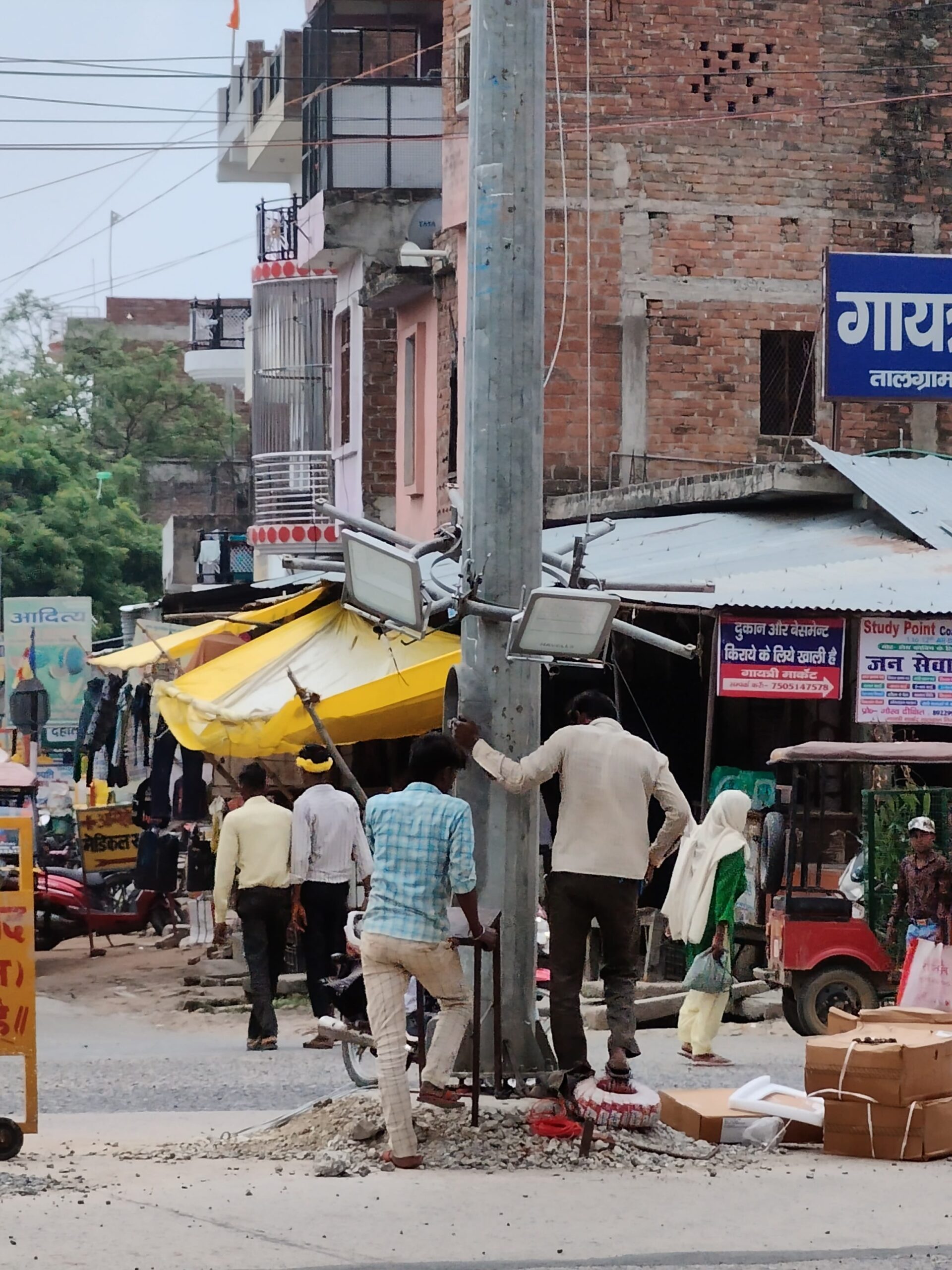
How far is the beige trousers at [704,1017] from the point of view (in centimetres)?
1284

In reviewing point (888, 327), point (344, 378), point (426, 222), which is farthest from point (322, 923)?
point (344, 378)

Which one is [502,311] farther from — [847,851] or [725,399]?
[725,399]

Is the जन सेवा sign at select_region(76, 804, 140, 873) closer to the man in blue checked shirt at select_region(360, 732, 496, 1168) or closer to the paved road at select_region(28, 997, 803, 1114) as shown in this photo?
the paved road at select_region(28, 997, 803, 1114)

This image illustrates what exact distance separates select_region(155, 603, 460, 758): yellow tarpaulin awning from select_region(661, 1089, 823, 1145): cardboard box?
21.5 feet

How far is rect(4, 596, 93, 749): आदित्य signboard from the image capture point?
36.3 meters

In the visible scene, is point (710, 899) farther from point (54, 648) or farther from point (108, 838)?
point (54, 648)

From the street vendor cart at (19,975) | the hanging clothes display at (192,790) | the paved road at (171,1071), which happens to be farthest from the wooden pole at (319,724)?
the street vendor cart at (19,975)

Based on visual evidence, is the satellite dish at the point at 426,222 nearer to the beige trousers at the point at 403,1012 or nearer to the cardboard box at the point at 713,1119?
the cardboard box at the point at 713,1119

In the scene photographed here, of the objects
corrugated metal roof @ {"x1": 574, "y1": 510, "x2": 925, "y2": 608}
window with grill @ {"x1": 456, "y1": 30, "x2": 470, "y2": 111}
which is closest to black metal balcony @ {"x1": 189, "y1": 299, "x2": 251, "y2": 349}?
window with grill @ {"x1": 456, "y1": 30, "x2": 470, "y2": 111}

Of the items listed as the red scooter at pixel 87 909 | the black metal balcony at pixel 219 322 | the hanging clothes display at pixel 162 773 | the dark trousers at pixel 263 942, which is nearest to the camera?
the dark trousers at pixel 263 942

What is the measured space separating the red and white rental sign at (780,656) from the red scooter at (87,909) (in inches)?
314

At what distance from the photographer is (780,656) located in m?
16.2

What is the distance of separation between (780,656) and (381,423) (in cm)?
1270

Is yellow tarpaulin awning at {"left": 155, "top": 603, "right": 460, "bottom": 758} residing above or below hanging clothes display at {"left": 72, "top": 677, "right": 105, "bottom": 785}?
above
